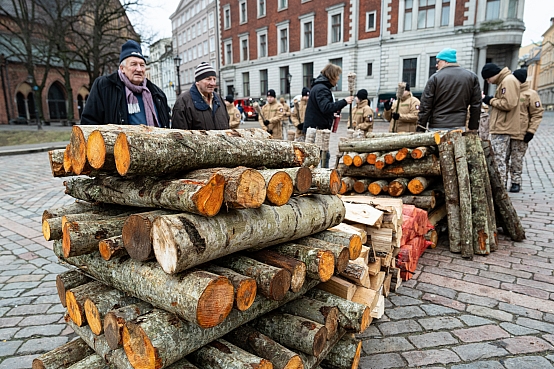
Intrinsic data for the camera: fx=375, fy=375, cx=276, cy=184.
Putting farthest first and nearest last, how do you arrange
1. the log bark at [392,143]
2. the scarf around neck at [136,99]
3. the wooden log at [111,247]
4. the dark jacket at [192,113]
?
the log bark at [392,143]
the dark jacket at [192,113]
the scarf around neck at [136,99]
the wooden log at [111,247]

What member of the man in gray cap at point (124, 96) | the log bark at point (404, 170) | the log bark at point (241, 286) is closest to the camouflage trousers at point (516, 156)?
the log bark at point (404, 170)

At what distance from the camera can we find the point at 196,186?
67.6 inches

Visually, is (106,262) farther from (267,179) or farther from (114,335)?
(267,179)

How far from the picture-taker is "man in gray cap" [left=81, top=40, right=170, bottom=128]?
3.52 meters

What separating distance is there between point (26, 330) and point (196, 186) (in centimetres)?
233

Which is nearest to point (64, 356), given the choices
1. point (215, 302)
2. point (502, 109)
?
point (215, 302)

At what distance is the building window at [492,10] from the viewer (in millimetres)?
27250

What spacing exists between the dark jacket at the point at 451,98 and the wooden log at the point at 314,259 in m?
4.20

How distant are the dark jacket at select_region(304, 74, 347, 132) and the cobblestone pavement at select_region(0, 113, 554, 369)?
106 inches

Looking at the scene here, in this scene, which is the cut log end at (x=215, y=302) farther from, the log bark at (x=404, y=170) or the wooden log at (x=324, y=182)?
the log bark at (x=404, y=170)

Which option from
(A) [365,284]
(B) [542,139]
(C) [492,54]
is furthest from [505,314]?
(C) [492,54]

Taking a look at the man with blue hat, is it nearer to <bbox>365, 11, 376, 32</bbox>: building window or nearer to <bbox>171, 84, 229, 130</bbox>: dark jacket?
<bbox>171, 84, 229, 130</bbox>: dark jacket

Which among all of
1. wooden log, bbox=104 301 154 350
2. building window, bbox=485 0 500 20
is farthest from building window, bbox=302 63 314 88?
wooden log, bbox=104 301 154 350

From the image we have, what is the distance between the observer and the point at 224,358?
1.83 m
